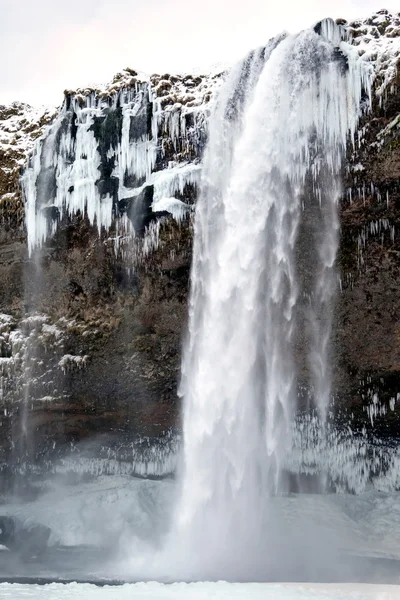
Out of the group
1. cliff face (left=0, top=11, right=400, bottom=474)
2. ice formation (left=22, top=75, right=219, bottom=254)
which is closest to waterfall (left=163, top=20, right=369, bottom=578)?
cliff face (left=0, top=11, right=400, bottom=474)

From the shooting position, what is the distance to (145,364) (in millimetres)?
20781

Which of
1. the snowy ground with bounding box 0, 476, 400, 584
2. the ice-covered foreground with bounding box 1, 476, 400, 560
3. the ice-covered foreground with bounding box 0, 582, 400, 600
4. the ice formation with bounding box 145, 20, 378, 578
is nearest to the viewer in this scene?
the ice-covered foreground with bounding box 0, 582, 400, 600

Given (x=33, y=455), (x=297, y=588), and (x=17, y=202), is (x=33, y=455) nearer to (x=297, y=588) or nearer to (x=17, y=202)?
(x=17, y=202)

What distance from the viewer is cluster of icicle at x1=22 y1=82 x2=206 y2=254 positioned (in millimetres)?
19750

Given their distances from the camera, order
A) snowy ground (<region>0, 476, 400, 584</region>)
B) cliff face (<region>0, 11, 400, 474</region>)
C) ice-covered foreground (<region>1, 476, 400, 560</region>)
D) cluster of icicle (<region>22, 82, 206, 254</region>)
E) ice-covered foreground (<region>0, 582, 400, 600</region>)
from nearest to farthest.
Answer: ice-covered foreground (<region>0, 582, 400, 600</region>), snowy ground (<region>0, 476, 400, 584</region>), ice-covered foreground (<region>1, 476, 400, 560</region>), cliff face (<region>0, 11, 400, 474</region>), cluster of icicle (<region>22, 82, 206, 254</region>)

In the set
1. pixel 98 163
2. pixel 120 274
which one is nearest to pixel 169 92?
pixel 98 163

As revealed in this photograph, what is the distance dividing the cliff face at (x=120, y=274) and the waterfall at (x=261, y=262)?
21.8 inches

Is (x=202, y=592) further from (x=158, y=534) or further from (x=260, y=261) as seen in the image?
(x=260, y=261)

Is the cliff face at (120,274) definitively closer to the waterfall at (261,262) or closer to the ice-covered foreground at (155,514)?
the waterfall at (261,262)

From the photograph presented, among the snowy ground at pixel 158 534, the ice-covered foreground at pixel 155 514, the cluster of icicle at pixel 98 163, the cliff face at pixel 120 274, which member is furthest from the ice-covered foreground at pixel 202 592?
the cluster of icicle at pixel 98 163

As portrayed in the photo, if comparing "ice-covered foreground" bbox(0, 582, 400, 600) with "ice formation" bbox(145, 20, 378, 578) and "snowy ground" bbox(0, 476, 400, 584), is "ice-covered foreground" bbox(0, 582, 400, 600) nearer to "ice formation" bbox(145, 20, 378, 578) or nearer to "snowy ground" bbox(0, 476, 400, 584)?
"snowy ground" bbox(0, 476, 400, 584)

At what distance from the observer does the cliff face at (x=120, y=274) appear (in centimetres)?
1895

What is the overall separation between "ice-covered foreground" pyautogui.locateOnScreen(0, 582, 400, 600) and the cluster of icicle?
9.84 m

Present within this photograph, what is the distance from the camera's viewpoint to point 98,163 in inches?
809
